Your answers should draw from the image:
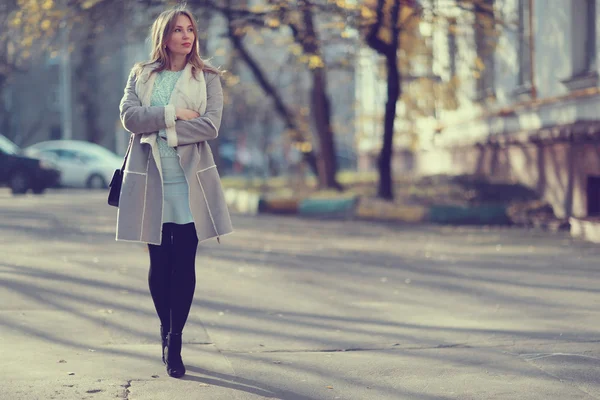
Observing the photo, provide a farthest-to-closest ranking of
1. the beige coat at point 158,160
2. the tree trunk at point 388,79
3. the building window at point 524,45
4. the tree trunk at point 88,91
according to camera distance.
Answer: the tree trunk at point 88,91
the building window at point 524,45
the tree trunk at point 388,79
the beige coat at point 158,160

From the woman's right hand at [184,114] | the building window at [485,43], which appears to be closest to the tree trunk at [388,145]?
the building window at [485,43]

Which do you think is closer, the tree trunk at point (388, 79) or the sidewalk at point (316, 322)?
the sidewalk at point (316, 322)

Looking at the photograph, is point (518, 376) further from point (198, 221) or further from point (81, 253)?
point (81, 253)

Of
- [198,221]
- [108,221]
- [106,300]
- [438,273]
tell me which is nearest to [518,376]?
[198,221]

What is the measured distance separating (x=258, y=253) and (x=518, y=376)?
5.83 metres

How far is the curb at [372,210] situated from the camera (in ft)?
47.2

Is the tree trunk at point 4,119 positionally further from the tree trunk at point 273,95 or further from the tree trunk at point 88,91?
the tree trunk at point 273,95

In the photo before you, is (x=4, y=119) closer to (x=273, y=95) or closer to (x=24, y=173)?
(x=24, y=173)

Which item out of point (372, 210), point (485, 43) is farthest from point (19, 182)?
point (485, 43)

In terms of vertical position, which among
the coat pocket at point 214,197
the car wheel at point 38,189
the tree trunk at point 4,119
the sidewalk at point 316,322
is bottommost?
the sidewalk at point 316,322

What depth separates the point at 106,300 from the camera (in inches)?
295

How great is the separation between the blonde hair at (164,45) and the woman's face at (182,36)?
0.02m

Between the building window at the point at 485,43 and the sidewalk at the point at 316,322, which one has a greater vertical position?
the building window at the point at 485,43

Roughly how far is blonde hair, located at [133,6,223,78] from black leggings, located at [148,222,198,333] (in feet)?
2.57
